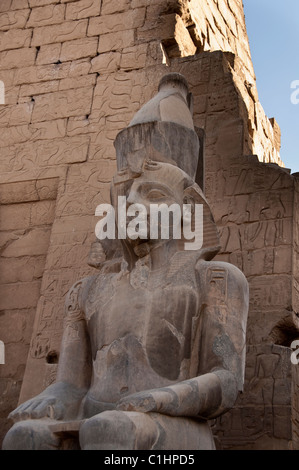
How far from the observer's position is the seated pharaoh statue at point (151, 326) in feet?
13.0

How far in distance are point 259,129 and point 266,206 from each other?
226 centimetres

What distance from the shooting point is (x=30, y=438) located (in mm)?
4012

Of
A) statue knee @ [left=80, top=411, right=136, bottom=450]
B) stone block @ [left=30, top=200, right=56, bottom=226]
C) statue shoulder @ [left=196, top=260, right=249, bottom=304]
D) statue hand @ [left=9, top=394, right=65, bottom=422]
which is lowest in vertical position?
statue knee @ [left=80, top=411, right=136, bottom=450]

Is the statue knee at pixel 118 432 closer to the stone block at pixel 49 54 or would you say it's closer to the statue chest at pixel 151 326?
the statue chest at pixel 151 326

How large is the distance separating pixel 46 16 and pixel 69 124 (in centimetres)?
141

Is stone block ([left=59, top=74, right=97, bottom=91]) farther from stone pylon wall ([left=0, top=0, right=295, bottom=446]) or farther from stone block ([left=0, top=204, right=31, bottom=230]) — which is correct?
stone block ([left=0, top=204, right=31, bottom=230])

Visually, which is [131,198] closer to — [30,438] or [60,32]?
[30,438]

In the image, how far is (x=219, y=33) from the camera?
8.91 meters

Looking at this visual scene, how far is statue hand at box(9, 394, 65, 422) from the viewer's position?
423cm

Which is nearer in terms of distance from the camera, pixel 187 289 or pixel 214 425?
pixel 187 289

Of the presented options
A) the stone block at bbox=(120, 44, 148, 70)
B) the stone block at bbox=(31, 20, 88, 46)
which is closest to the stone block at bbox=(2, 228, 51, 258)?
the stone block at bbox=(120, 44, 148, 70)

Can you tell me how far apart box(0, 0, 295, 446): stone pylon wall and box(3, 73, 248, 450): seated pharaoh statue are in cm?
149
